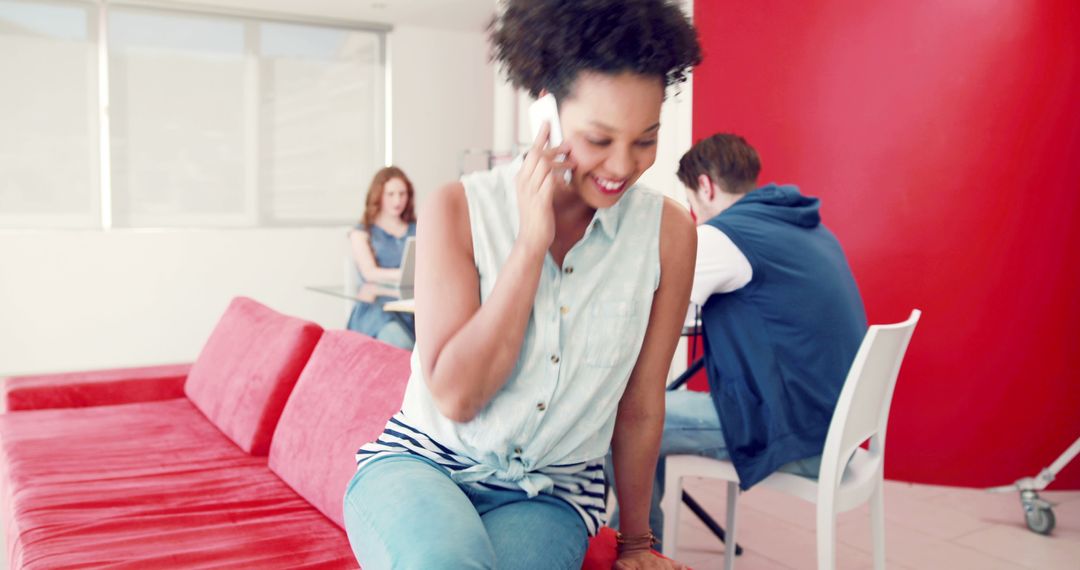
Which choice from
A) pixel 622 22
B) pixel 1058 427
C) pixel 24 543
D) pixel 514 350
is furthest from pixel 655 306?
pixel 1058 427

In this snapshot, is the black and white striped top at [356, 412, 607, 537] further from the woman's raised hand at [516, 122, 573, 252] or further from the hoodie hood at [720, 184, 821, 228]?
the hoodie hood at [720, 184, 821, 228]

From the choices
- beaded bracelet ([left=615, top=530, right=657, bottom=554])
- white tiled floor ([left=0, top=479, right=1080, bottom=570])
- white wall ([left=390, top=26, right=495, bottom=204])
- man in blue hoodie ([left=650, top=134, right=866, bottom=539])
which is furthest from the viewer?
white wall ([left=390, top=26, right=495, bottom=204])

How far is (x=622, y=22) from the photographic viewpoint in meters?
1.15

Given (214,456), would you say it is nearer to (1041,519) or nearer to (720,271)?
(720,271)

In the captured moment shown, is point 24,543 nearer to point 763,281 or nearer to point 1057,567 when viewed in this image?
point 763,281

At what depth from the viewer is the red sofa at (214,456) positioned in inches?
64.1

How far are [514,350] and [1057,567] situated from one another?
2.32 m

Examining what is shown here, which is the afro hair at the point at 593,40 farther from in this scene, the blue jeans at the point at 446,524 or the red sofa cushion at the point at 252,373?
the red sofa cushion at the point at 252,373

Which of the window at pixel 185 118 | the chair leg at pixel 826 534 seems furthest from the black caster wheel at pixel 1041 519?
the window at pixel 185 118

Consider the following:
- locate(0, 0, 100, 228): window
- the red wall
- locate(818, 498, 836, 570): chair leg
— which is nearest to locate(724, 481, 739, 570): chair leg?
locate(818, 498, 836, 570): chair leg

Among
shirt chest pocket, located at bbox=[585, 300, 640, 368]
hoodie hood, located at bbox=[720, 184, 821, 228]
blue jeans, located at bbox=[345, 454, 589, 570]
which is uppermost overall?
hoodie hood, located at bbox=[720, 184, 821, 228]

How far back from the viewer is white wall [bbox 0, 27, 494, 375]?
19.4 ft

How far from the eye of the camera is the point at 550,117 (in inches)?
47.3

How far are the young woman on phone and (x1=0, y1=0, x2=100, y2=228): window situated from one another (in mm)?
5704
